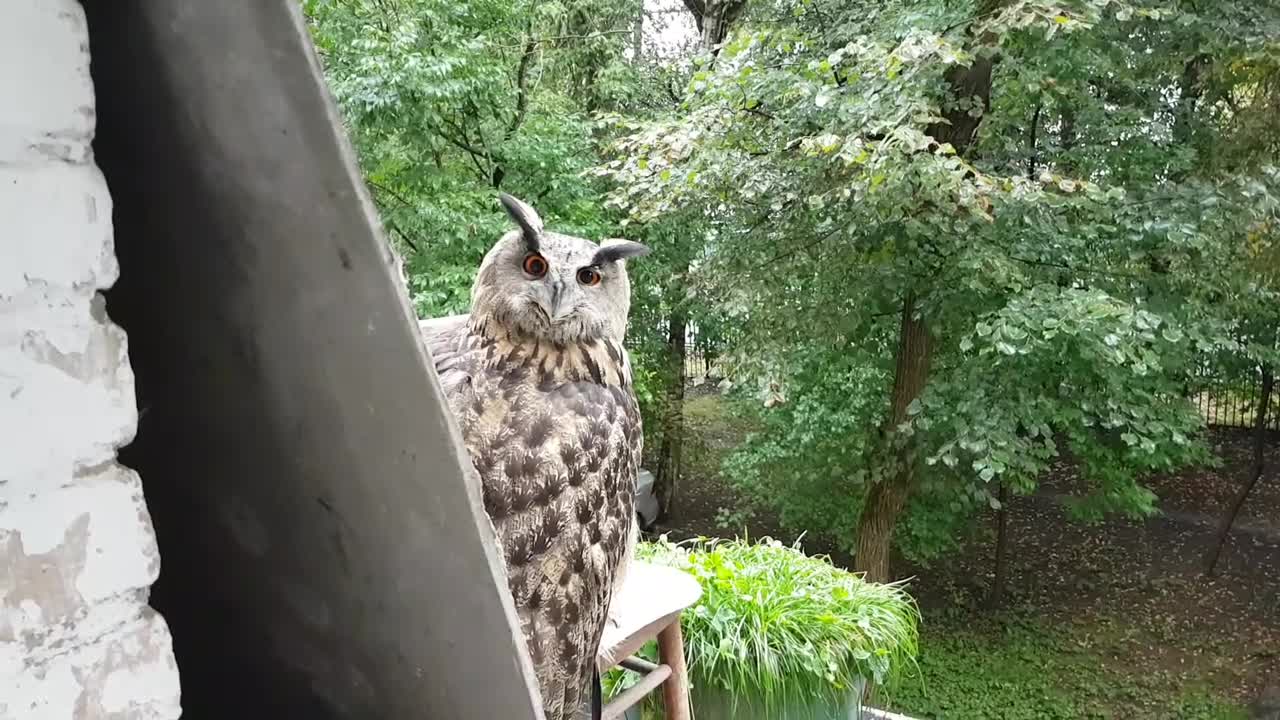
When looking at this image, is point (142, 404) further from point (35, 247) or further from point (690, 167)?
point (690, 167)

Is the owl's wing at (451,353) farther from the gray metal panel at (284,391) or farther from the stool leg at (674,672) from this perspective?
the stool leg at (674,672)

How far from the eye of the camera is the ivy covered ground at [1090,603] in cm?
539

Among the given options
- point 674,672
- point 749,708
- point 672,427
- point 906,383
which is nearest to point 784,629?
point 749,708

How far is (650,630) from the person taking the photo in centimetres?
165

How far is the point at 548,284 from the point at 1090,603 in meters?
6.24

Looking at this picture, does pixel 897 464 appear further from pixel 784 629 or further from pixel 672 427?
pixel 784 629

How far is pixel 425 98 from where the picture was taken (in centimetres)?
426

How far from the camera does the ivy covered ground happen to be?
17.7 ft

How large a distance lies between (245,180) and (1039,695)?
5930mm

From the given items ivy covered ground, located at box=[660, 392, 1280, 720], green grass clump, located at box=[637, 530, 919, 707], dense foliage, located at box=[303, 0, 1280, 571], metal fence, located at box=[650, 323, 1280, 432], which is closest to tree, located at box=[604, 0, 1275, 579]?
dense foliage, located at box=[303, 0, 1280, 571]

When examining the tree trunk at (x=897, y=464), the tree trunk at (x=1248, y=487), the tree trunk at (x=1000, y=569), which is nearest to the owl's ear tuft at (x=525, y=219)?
the tree trunk at (x=897, y=464)

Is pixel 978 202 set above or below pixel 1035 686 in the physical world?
above

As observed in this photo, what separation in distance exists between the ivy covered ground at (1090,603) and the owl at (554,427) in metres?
3.74

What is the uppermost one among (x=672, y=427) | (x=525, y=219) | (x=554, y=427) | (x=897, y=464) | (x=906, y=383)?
(x=525, y=219)
